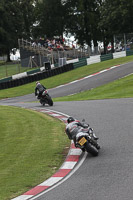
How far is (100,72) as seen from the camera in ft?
120

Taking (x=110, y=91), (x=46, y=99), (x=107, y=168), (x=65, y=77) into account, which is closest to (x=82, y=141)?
(x=107, y=168)

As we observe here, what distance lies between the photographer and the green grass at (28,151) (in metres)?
8.29

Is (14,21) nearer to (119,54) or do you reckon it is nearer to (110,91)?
(119,54)

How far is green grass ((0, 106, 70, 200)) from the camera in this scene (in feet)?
27.2

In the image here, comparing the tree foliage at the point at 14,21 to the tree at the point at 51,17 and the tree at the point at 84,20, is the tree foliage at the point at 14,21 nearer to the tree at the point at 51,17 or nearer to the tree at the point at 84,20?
the tree at the point at 51,17

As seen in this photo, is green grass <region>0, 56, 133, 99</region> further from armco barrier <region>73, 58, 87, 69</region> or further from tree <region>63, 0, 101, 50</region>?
tree <region>63, 0, 101, 50</region>

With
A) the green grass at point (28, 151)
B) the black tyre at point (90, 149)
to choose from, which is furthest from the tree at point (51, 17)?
the black tyre at point (90, 149)

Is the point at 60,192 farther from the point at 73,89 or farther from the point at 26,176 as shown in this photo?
the point at 73,89

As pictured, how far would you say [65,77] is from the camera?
3744 centimetres

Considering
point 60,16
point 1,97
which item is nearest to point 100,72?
point 1,97

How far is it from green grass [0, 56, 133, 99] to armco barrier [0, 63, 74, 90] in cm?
63

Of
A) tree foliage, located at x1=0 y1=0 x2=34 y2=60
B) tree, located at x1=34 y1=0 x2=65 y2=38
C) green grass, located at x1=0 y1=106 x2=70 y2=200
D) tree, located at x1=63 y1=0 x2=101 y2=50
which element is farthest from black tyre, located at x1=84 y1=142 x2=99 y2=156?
tree, located at x1=34 y1=0 x2=65 y2=38

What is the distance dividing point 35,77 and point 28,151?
2764 cm

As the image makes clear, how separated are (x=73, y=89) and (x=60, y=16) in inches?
1770
